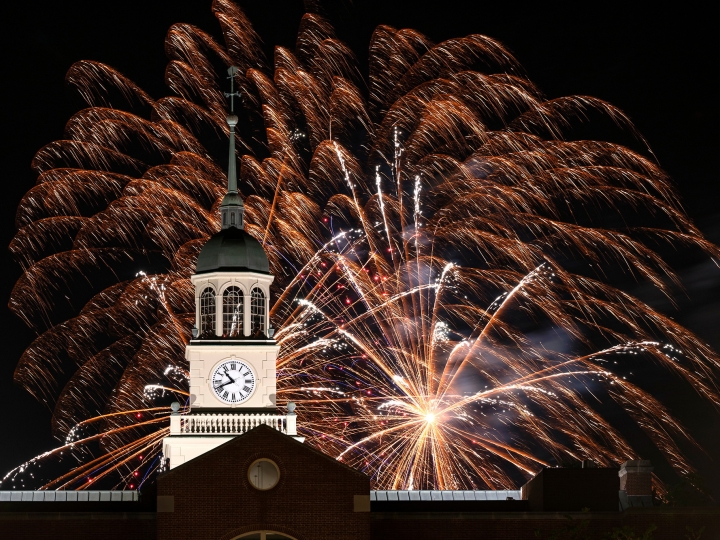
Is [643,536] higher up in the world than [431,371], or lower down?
lower down

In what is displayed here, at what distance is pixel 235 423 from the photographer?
7269cm

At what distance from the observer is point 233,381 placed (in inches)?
2896

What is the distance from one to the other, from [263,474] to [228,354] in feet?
29.0

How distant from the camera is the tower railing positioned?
72250mm

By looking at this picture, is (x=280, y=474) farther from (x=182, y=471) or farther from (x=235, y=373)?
(x=235, y=373)

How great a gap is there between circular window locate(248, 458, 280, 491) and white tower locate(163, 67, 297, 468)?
258 inches

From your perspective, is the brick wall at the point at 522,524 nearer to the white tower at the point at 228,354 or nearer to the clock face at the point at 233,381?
the white tower at the point at 228,354

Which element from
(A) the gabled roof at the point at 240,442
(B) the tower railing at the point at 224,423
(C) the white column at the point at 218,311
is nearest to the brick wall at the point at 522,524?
(A) the gabled roof at the point at 240,442

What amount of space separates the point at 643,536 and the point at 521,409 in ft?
39.6

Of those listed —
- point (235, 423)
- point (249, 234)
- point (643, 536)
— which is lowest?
point (643, 536)

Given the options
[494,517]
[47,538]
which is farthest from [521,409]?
[47,538]

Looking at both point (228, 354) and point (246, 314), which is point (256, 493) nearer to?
point (228, 354)

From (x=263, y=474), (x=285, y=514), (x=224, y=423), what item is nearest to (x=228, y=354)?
(x=224, y=423)

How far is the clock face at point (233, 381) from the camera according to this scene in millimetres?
73438
